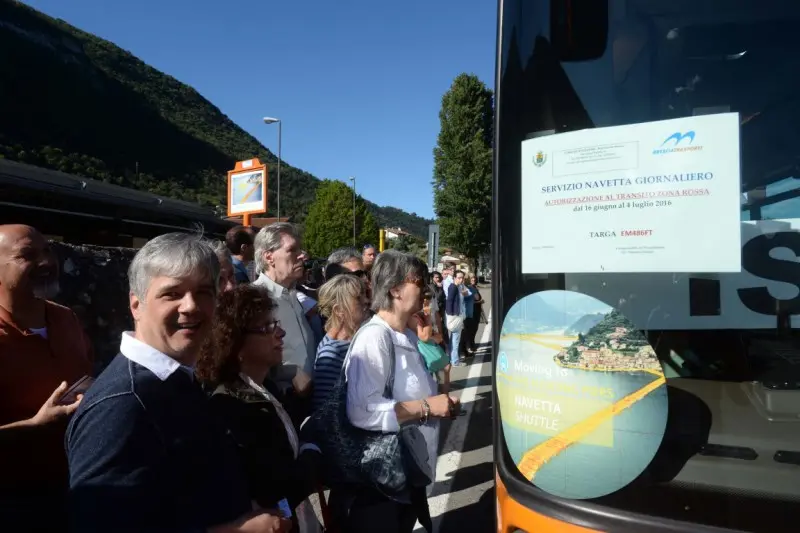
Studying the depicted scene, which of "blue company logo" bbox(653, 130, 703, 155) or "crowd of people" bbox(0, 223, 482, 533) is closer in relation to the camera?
"crowd of people" bbox(0, 223, 482, 533)

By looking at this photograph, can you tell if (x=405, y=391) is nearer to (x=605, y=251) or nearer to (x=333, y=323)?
(x=333, y=323)

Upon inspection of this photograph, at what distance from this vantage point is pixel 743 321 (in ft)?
5.03

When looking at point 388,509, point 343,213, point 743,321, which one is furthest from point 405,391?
point 343,213

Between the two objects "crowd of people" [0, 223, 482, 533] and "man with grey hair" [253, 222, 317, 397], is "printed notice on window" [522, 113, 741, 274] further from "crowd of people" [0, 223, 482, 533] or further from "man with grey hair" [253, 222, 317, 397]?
"man with grey hair" [253, 222, 317, 397]

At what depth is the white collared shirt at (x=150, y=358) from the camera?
1.35 metres

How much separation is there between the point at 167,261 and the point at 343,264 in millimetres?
3479

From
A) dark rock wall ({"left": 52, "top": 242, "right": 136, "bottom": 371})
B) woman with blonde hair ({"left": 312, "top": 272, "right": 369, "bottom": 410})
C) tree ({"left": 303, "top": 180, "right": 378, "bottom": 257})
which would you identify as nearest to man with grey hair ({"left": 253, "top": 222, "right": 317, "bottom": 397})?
woman with blonde hair ({"left": 312, "top": 272, "right": 369, "bottom": 410})

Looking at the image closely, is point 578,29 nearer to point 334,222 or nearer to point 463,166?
point 463,166

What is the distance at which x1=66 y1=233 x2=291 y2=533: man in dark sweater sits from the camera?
1188 millimetres

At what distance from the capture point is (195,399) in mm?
1383

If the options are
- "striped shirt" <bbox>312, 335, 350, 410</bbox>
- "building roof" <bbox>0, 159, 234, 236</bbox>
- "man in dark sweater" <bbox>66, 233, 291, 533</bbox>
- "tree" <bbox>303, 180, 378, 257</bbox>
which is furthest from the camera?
"tree" <bbox>303, 180, 378, 257</bbox>

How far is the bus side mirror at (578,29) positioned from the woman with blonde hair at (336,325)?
80.7 inches

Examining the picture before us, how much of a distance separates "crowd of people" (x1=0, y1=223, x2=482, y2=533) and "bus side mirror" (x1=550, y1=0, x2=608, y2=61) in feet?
4.39

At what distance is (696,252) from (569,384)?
519 mm
